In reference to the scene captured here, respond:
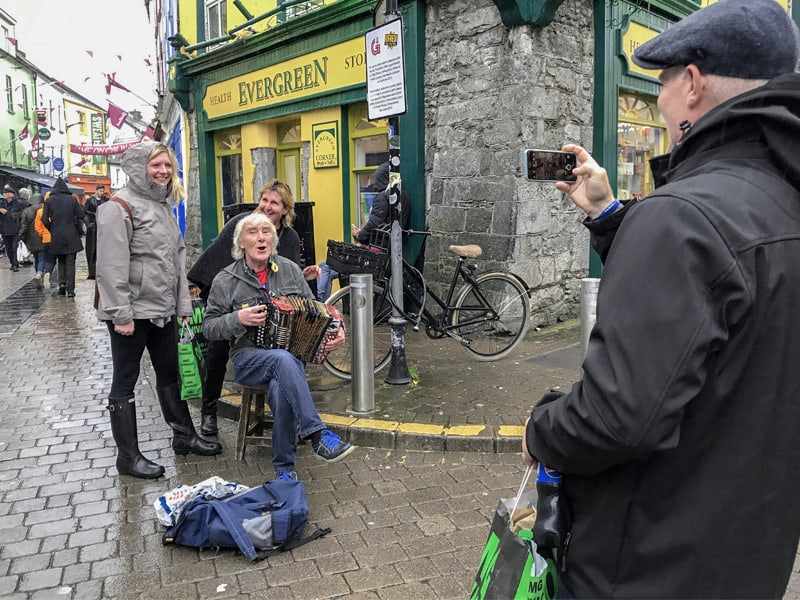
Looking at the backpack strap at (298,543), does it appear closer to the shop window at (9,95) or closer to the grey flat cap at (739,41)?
the grey flat cap at (739,41)

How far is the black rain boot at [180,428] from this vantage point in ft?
15.0

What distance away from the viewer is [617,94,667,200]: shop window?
930cm

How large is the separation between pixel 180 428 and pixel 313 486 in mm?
1123

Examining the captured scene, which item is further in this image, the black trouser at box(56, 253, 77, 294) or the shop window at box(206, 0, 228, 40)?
the shop window at box(206, 0, 228, 40)

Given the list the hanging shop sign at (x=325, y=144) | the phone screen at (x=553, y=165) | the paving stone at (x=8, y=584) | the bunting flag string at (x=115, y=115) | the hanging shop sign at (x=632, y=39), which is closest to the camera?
the phone screen at (x=553, y=165)

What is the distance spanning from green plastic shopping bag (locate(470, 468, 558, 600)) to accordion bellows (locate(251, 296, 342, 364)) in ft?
9.49

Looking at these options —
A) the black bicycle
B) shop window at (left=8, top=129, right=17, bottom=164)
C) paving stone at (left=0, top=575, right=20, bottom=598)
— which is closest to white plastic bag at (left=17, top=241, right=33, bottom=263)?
the black bicycle

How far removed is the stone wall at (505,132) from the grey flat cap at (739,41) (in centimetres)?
607

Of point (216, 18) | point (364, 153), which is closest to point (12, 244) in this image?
point (216, 18)

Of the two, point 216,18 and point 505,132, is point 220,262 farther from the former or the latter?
point 216,18

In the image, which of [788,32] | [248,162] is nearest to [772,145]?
[788,32]

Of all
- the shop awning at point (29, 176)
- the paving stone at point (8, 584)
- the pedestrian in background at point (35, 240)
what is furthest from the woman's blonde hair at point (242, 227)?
the shop awning at point (29, 176)

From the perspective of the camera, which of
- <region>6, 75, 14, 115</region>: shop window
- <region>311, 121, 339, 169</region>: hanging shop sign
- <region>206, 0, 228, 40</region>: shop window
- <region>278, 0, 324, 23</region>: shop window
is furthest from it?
<region>6, 75, 14, 115</region>: shop window

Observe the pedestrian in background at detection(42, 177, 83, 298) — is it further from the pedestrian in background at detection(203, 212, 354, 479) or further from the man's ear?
the man's ear
